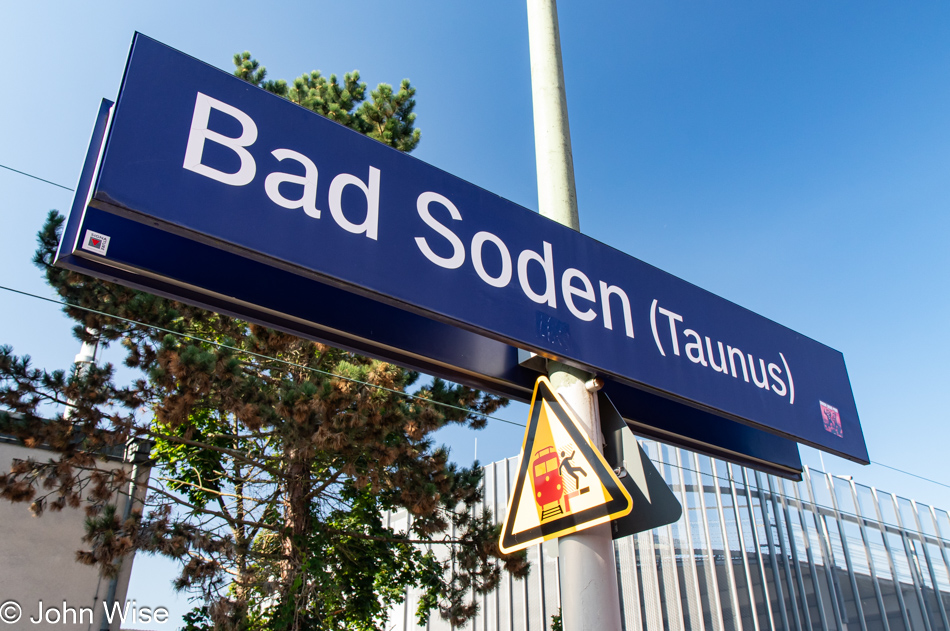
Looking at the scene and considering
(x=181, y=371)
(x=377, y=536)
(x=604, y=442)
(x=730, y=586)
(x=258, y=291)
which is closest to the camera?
(x=258, y=291)

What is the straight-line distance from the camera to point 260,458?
988 centimetres

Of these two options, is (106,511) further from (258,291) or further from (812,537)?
(812,537)

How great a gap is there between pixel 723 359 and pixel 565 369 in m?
0.88

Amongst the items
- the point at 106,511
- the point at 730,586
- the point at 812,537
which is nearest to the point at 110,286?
the point at 106,511

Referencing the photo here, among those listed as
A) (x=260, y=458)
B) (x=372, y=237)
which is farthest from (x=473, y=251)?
(x=260, y=458)

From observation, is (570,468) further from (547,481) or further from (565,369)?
(565,369)

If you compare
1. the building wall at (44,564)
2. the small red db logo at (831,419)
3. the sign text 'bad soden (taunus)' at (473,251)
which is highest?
the building wall at (44,564)

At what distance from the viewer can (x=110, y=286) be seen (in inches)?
363

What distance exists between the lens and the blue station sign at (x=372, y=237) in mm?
1794

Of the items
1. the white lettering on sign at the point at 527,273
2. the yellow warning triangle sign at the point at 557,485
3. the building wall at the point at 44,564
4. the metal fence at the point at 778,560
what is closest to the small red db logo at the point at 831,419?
the white lettering on sign at the point at 527,273

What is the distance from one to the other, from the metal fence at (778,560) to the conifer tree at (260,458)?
582cm

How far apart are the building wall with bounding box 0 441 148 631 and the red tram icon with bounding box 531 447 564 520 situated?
9645 millimetres

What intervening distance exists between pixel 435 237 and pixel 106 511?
23.9 ft

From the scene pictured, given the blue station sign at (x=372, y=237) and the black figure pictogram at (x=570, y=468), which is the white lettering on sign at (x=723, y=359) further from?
the black figure pictogram at (x=570, y=468)
